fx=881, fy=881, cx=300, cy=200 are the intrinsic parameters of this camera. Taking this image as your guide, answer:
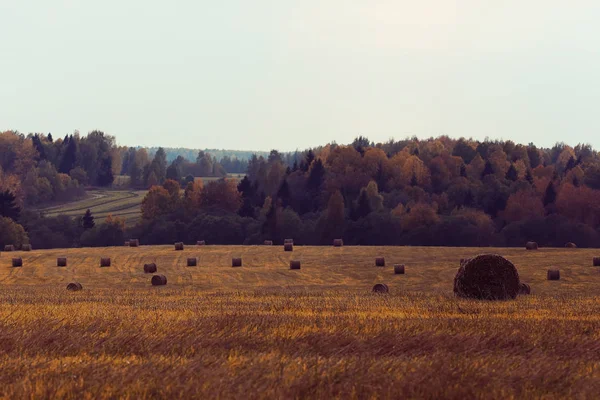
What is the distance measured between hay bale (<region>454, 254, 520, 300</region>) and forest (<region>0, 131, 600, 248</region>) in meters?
63.7

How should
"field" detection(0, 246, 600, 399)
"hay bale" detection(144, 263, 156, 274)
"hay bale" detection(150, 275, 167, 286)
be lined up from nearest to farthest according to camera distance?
"field" detection(0, 246, 600, 399) < "hay bale" detection(150, 275, 167, 286) < "hay bale" detection(144, 263, 156, 274)

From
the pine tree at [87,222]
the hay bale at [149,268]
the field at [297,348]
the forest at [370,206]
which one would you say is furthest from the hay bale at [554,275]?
the pine tree at [87,222]

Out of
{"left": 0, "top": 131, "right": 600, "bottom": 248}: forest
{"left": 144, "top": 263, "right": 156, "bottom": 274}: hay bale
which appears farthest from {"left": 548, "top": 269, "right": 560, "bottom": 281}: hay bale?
{"left": 0, "top": 131, "right": 600, "bottom": 248}: forest

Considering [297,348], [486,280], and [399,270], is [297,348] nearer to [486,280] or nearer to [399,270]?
[486,280]

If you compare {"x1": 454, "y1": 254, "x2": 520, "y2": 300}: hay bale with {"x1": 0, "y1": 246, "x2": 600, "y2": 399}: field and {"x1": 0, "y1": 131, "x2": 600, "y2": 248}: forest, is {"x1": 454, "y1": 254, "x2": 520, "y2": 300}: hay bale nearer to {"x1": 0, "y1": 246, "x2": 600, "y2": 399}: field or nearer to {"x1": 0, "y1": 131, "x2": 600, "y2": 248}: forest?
{"x1": 0, "y1": 246, "x2": 600, "y2": 399}: field

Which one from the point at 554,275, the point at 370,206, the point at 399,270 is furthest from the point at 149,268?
the point at 370,206

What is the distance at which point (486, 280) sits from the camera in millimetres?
30266

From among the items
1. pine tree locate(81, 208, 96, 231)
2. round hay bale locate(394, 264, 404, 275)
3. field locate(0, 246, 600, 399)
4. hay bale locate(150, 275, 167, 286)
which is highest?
field locate(0, 246, 600, 399)

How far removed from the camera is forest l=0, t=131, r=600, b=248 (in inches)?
3821

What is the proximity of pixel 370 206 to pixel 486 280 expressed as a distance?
273ft

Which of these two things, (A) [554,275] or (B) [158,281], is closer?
(B) [158,281]

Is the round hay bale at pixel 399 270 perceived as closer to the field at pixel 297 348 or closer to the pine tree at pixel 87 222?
the field at pixel 297 348

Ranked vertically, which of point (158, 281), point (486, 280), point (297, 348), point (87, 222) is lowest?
point (87, 222)

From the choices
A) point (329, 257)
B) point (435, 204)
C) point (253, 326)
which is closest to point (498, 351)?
point (253, 326)
